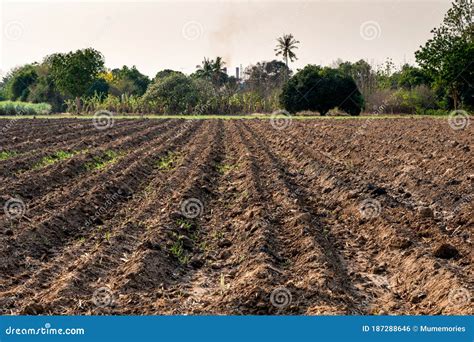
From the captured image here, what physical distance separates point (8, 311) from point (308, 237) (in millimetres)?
3845

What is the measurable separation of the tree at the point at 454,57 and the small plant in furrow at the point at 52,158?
30422 mm

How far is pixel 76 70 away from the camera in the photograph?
57.0 m

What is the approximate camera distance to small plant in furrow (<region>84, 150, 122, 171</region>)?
15.7m

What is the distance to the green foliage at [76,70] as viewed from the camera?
187 ft

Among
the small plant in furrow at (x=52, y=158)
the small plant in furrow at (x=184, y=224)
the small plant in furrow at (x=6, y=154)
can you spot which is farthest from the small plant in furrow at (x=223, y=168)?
the small plant in furrow at (x=6, y=154)

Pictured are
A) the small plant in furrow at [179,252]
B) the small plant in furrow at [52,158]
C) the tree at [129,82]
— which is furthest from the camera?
the tree at [129,82]

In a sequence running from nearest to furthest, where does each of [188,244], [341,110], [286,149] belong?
[188,244] < [286,149] < [341,110]

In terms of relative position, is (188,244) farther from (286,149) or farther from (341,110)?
(341,110)

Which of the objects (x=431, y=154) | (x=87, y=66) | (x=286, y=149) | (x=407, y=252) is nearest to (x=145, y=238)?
(x=407, y=252)

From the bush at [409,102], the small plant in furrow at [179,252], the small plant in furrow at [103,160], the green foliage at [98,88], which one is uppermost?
the green foliage at [98,88]

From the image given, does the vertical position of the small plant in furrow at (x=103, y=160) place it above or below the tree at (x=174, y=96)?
below

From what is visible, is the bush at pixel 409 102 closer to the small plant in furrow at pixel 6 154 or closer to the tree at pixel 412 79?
the tree at pixel 412 79

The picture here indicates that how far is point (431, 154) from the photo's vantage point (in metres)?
16.3

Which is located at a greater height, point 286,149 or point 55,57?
point 55,57
